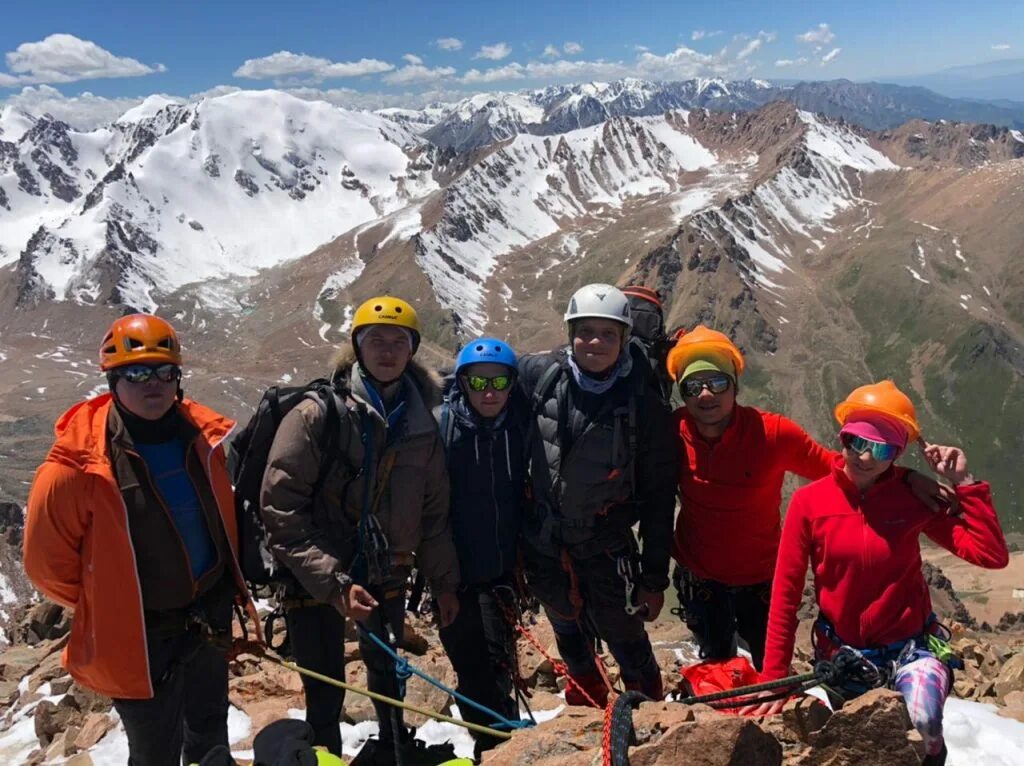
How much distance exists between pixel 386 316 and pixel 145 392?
98.5 inches

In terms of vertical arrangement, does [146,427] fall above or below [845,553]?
above

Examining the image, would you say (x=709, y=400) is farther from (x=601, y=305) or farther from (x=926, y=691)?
(x=926, y=691)

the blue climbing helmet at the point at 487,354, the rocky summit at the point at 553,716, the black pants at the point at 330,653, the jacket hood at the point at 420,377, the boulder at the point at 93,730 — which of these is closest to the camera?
the rocky summit at the point at 553,716

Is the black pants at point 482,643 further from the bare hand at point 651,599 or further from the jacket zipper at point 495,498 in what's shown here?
the bare hand at point 651,599

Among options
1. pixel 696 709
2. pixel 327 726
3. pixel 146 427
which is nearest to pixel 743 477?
pixel 696 709

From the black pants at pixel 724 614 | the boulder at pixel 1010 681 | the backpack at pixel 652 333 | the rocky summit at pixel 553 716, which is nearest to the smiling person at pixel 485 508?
the rocky summit at pixel 553 716

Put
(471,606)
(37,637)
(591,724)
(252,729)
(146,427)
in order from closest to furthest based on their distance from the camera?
(591,724), (146,427), (471,606), (252,729), (37,637)

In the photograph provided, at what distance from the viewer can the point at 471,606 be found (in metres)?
8.71

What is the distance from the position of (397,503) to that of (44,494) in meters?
3.31

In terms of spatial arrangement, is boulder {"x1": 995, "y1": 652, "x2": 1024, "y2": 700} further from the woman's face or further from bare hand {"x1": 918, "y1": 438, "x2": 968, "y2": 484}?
the woman's face

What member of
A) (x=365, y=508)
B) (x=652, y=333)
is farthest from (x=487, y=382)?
(x=652, y=333)

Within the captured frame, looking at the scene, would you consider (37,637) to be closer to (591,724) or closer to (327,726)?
(327,726)

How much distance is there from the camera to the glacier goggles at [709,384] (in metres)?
7.95

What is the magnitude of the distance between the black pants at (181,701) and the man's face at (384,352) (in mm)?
3013
